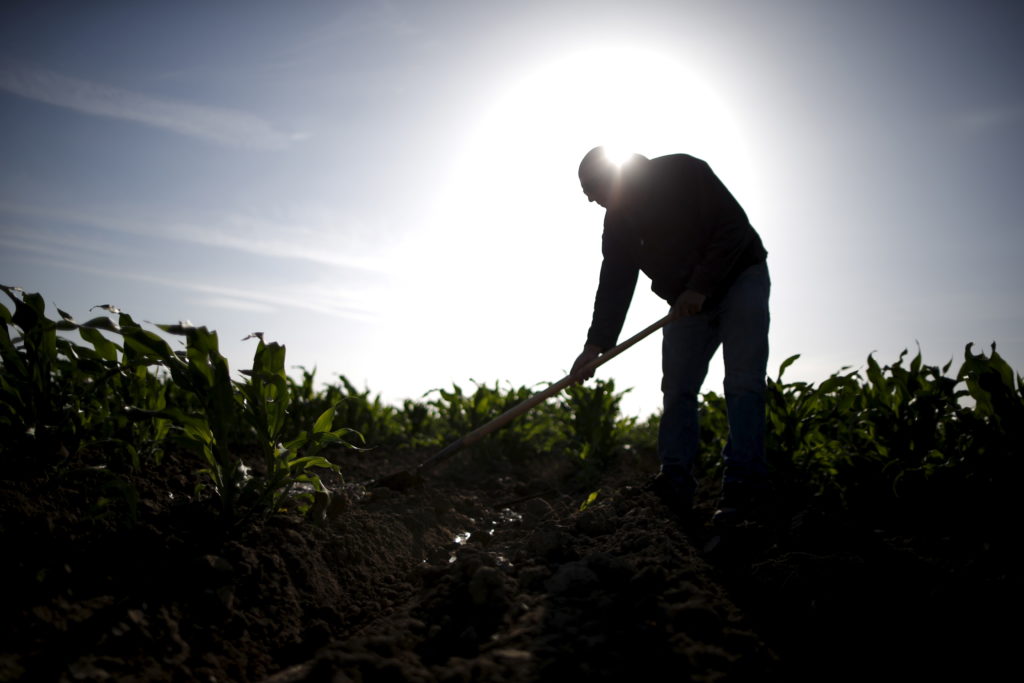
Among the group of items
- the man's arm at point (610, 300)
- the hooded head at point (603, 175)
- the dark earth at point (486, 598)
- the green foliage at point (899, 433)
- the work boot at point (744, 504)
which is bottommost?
the dark earth at point (486, 598)

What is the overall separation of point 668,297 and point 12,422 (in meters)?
3.16

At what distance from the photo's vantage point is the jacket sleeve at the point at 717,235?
104 inches

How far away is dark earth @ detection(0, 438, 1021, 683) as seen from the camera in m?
1.31

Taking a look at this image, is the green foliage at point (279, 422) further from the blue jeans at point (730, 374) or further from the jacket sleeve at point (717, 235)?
the jacket sleeve at point (717, 235)

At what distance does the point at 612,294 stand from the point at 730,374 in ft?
3.01

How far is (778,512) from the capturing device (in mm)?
2363

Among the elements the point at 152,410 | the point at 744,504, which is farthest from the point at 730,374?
the point at 152,410

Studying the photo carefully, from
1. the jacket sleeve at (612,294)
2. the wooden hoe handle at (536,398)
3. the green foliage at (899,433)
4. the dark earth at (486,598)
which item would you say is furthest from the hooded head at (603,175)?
the dark earth at (486,598)

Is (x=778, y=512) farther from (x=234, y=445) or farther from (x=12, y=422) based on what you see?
(x=234, y=445)

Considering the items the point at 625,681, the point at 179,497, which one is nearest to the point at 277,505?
the point at 179,497

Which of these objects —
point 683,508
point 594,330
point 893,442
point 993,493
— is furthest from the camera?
point 594,330

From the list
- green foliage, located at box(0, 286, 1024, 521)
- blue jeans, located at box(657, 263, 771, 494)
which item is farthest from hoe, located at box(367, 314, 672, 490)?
green foliage, located at box(0, 286, 1024, 521)

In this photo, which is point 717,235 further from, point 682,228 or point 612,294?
point 612,294

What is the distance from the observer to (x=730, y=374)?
103 inches
